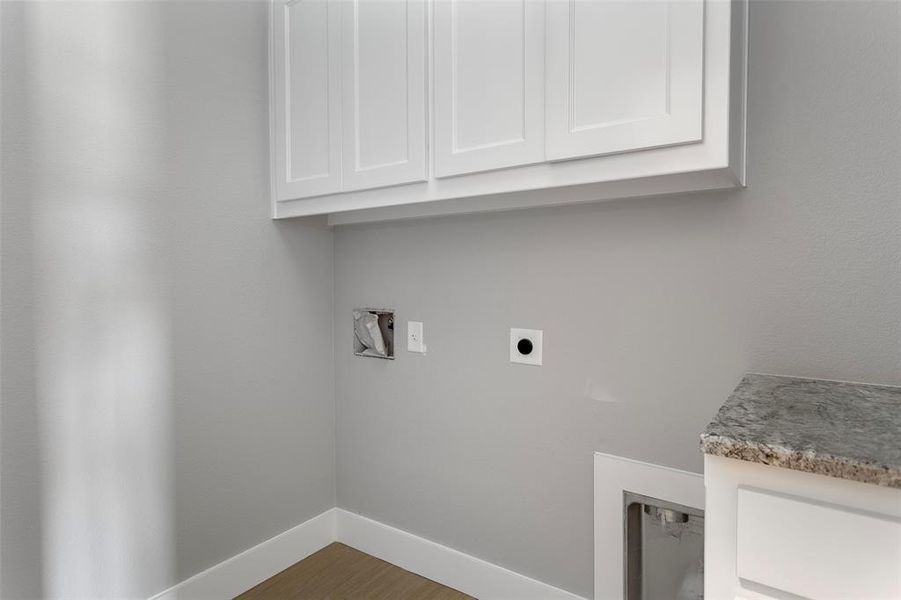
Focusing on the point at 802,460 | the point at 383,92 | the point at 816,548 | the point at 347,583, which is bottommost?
the point at 347,583

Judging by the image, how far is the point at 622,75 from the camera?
1161mm

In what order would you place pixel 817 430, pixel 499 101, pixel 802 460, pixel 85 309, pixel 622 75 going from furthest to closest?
pixel 85 309 < pixel 499 101 < pixel 622 75 < pixel 817 430 < pixel 802 460

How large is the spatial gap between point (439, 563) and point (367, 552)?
38cm

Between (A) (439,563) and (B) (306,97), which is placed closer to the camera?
(B) (306,97)

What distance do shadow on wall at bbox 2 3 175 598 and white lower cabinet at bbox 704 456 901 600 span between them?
1628 millimetres

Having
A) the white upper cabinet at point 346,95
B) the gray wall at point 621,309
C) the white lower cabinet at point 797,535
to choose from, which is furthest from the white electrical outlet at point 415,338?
the white lower cabinet at point 797,535

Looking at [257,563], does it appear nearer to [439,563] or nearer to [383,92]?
[439,563]

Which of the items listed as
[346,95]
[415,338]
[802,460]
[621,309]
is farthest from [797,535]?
[346,95]

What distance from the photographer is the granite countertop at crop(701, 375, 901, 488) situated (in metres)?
0.74

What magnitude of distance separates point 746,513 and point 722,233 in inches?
31.5

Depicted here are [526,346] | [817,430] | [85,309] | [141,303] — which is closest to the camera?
[817,430]

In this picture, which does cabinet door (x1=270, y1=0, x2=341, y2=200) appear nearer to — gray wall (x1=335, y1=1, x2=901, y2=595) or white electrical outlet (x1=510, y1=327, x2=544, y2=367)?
gray wall (x1=335, y1=1, x2=901, y2=595)

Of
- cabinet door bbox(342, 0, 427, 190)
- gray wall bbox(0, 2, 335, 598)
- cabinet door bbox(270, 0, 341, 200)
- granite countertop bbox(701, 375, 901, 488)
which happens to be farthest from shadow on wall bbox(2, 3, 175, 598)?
granite countertop bbox(701, 375, 901, 488)

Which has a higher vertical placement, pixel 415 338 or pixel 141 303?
pixel 141 303
